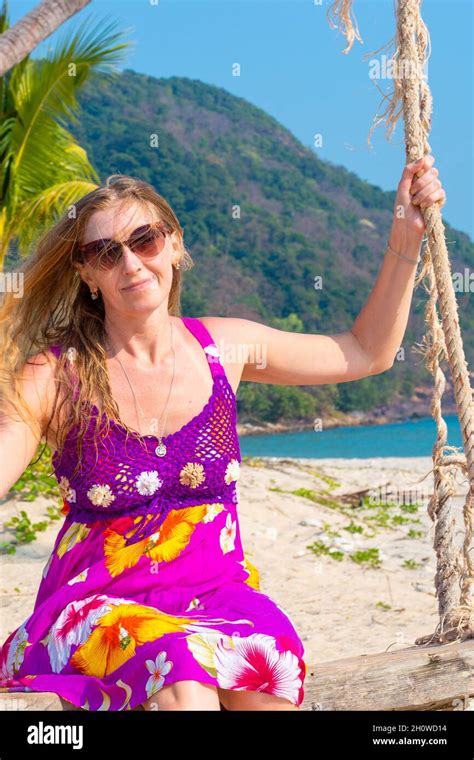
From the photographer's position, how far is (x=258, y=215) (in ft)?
204

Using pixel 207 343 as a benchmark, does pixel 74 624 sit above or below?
below

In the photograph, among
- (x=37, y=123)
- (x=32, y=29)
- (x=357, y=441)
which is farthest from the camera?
(x=357, y=441)

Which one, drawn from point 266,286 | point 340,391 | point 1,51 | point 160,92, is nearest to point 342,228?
point 266,286

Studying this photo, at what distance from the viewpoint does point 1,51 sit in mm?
4320

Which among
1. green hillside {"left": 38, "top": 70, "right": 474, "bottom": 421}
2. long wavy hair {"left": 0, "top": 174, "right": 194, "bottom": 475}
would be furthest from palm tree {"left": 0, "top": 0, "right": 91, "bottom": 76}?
green hillside {"left": 38, "top": 70, "right": 474, "bottom": 421}

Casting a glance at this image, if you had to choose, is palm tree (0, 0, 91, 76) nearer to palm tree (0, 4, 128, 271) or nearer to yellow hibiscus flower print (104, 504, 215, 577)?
yellow hibiscus flower print (104, 504, 215, 577)

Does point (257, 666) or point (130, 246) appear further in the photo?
point (130, 246)

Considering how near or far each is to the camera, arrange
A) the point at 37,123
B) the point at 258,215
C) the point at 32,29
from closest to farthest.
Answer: the point at 32,29
the point at 37,123
the point at 258,215

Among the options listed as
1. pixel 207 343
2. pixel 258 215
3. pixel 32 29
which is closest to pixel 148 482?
pixel 207 343

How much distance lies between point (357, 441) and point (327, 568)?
34.2 meters

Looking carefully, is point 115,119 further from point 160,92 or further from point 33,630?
point 33,630

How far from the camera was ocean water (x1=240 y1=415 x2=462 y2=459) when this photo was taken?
32.8 meters

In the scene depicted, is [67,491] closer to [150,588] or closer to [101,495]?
[101,495]

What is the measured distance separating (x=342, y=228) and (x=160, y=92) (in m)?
27.6
